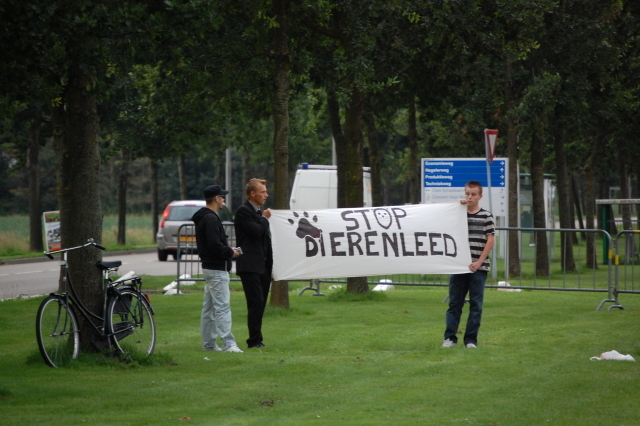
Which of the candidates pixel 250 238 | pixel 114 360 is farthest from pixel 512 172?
pixel 114 360

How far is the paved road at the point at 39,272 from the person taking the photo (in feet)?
65.3

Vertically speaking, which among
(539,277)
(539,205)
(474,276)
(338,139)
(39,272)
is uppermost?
(338,139)

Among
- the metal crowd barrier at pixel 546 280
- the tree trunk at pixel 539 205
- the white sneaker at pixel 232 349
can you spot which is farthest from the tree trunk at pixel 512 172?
the white sneaker at pixel 232 349

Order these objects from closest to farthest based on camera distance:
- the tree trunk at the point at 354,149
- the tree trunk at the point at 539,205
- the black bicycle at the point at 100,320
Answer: the black bicycle at the point at 100,320 < the tree trunk at the point at 354,149 < the tree trunk at the point at 539,205

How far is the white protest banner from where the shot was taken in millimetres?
12664

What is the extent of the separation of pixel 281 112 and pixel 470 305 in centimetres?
487

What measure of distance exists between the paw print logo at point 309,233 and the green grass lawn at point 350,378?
3.47ft

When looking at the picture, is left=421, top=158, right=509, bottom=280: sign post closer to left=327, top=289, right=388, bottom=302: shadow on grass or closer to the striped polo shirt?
left=327, top=289, right=388, bottom=302: shadow on grass

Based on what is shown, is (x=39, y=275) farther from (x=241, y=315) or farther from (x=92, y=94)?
(x=92, y=94)

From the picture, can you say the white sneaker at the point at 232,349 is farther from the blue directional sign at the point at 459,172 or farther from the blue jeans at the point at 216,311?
the blue directional sign at the point at 459,172

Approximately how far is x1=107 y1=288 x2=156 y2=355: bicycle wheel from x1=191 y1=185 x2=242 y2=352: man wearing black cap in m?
0.69

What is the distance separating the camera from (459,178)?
22531 millimetres

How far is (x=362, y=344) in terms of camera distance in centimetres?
1112

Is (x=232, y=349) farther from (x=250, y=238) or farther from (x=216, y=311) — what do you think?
(x=250, y=238)
